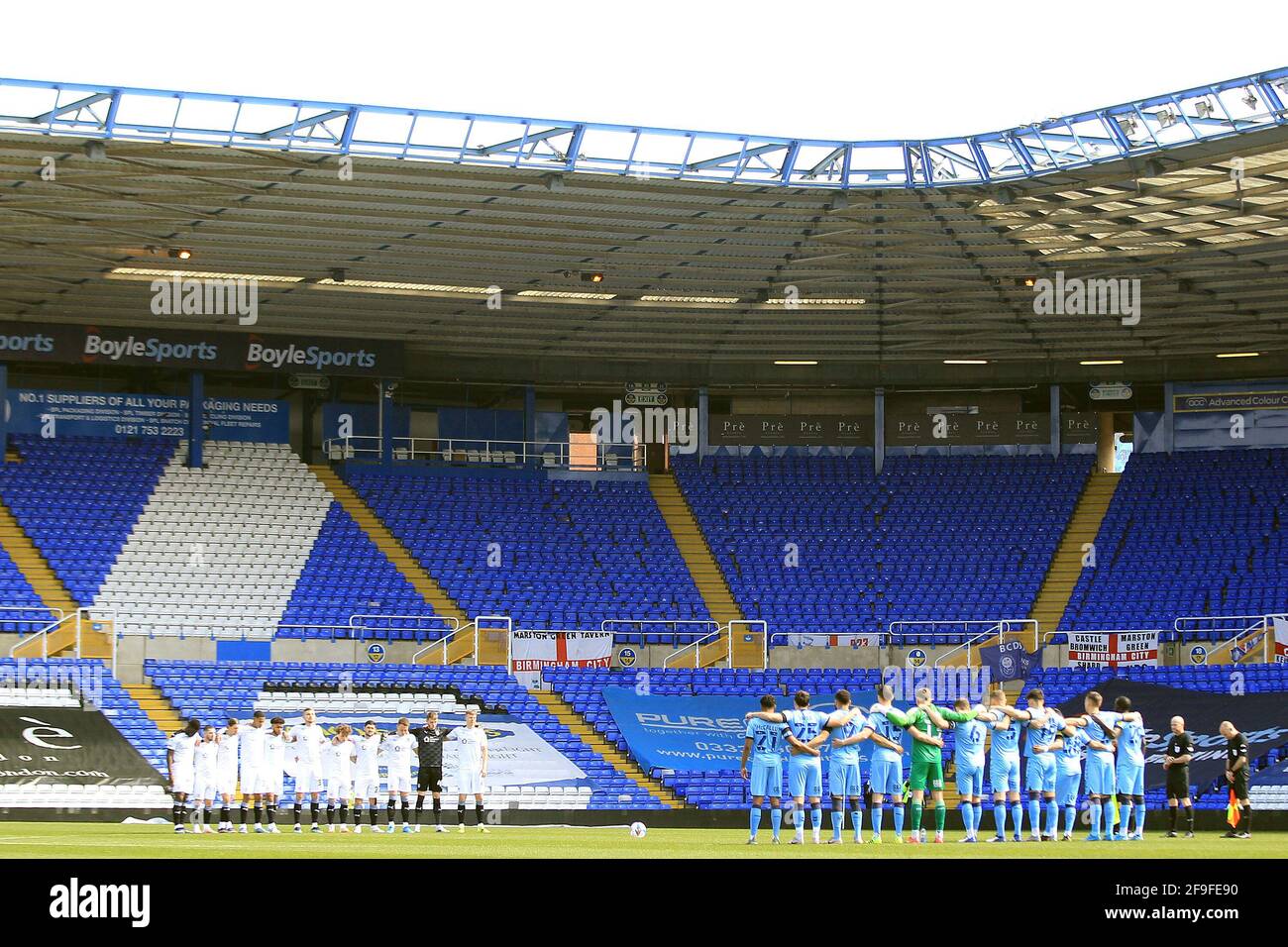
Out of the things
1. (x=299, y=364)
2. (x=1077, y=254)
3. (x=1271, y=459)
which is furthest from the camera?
(x=1271, y=459)

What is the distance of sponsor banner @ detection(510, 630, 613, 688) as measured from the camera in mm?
37062

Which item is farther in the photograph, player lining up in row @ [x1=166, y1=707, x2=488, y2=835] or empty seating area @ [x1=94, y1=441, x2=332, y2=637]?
→ empty seating area @ [x1=94, y1=441, x2=332, y2=637]

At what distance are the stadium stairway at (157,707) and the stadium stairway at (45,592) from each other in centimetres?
168

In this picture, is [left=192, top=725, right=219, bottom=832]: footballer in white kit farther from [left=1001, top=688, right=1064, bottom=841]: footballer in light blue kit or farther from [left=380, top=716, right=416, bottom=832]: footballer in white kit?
[left=1001, top=688, right=1064, bottom=841]: footballer in light blue kit

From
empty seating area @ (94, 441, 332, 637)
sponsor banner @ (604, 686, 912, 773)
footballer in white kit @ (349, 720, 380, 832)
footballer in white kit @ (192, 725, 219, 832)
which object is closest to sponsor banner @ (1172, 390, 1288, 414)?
sponsor banner @ (604, 686, 912, 773)

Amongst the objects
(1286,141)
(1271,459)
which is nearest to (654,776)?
(1286,141)

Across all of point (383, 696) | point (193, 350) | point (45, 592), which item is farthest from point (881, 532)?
point (45, 592)

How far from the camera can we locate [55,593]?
36.2 m

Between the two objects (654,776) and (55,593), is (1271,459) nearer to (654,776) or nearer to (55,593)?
(654,776)

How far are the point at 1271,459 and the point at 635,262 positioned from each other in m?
18.3

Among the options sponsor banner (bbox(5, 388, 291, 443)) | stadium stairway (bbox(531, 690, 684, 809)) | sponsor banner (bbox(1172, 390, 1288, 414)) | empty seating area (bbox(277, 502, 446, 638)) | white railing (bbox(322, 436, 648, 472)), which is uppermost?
sponsor banner (bbox(1172, 390, 1288, 414))

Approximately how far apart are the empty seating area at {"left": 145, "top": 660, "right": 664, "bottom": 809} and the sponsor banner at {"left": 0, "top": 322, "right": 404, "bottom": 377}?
29.5ft

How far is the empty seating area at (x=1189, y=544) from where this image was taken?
3991 cm

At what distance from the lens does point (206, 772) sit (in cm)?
2308
